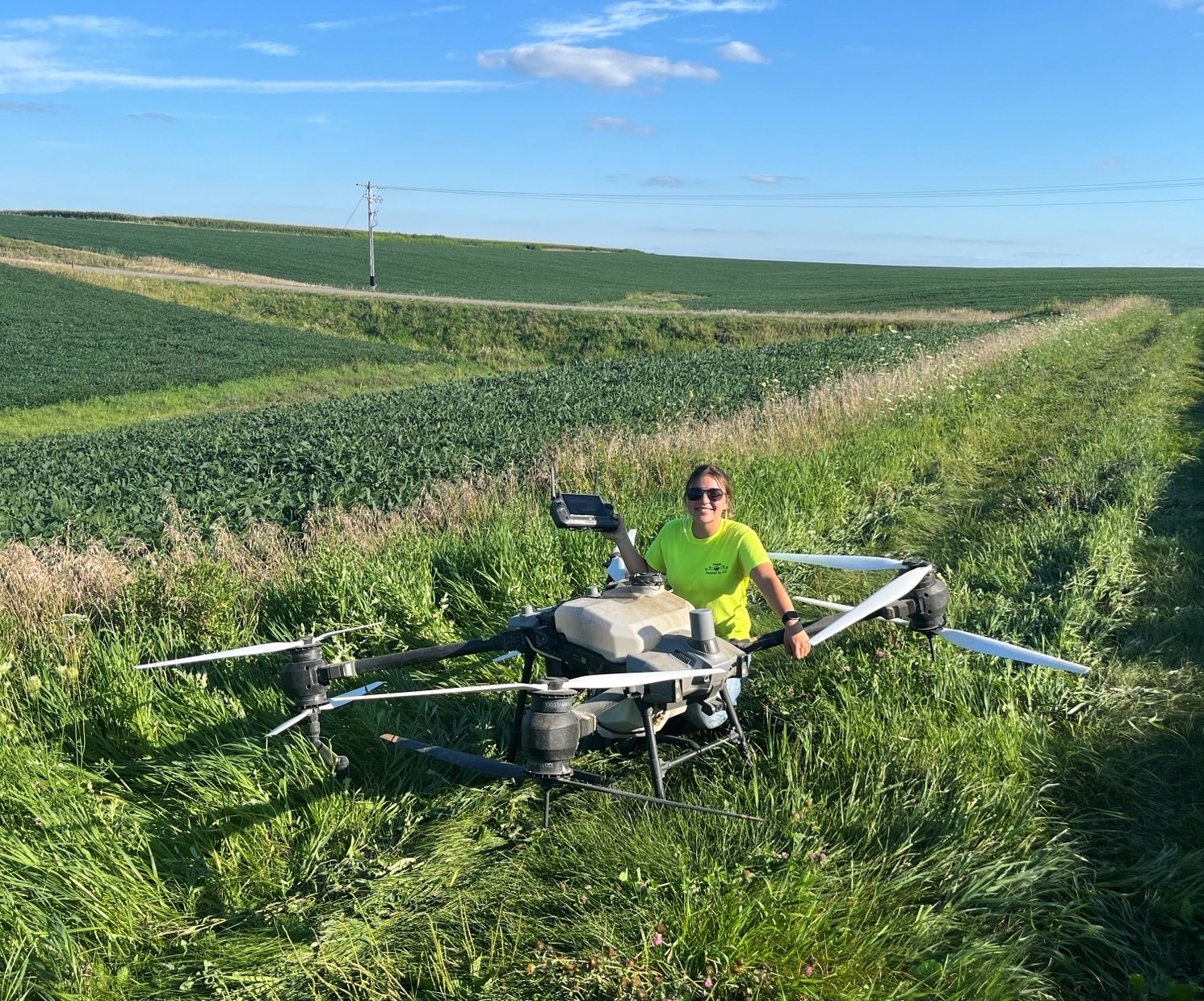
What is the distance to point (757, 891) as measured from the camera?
119 inches

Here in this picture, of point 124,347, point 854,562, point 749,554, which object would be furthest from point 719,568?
point 124,347

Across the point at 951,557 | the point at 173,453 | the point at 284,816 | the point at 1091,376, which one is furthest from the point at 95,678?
the point at 1091,376

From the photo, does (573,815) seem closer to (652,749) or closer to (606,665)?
(652,749)

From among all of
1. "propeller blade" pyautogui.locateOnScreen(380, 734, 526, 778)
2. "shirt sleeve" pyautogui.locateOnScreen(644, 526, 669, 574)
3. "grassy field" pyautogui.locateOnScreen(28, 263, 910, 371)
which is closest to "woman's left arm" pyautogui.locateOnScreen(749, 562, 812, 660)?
"shirt sleeve" pyautogui.locateOnScreen(644, 526, 669, 574)

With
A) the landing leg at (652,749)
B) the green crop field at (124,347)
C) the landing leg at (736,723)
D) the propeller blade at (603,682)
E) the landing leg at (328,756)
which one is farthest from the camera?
the green crop field at (124,347)

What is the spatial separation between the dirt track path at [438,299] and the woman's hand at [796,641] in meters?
44.1

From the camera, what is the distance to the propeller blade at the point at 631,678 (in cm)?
290

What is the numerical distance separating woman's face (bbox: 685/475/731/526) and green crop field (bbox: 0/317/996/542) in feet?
18.6

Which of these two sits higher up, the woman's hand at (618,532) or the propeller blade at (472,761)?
the woman's hand at (618,532)

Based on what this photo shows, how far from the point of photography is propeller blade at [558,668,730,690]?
290cm

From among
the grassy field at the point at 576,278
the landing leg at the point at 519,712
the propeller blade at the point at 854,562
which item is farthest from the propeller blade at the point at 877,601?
the grassy field at the point at 576,278

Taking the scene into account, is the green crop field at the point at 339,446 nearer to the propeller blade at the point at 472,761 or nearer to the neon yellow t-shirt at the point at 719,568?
the neon yellow t-shirt at the point at 719,568

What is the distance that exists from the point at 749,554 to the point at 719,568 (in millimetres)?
163

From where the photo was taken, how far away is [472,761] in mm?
3305
